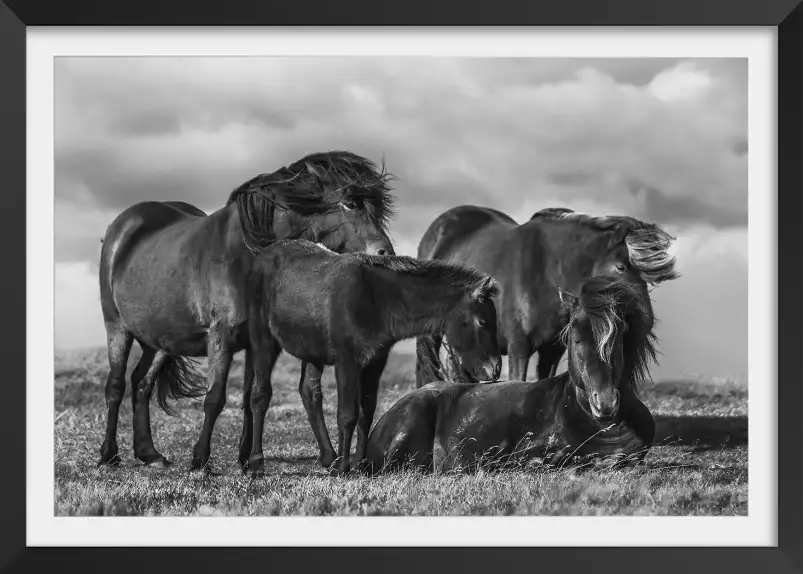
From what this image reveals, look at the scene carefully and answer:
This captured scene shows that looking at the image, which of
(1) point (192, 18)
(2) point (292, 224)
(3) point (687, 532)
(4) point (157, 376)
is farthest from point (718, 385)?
(1) point (192, 18)

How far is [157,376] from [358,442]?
120 inches

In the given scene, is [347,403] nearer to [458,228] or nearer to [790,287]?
[458,228]

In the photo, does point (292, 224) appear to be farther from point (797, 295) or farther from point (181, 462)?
point (797, 295)

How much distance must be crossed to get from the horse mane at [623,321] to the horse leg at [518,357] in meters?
1.97

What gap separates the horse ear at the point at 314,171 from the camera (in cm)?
1283

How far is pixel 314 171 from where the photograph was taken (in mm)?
12836

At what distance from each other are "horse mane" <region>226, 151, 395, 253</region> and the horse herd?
14 millimetres

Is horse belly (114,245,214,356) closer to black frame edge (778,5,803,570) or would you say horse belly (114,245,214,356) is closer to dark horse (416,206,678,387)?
dark horse (416,206,678,387)

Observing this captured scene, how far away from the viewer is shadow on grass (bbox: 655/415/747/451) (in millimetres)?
12836

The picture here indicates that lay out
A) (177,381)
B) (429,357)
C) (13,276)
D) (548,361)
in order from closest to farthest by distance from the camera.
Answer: (13,276) < (429,357) < (548,361) < (177,381)

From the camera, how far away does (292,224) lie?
13.0 m

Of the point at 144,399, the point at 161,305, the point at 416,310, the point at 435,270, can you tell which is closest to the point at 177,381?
the point at 144,399

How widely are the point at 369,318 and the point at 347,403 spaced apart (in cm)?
80

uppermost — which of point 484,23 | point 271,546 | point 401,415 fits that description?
point 484,23
